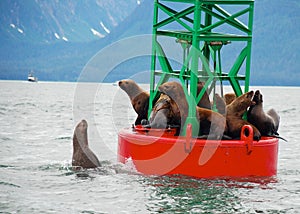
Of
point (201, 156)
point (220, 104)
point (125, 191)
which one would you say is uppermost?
point (220, 104)

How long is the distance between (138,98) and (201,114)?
2092mm

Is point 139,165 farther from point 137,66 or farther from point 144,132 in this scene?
point 137,66

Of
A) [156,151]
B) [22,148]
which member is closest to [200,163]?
[156,151]

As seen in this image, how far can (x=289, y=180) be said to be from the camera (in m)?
12.2

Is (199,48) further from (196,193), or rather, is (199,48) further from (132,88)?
(196,193)

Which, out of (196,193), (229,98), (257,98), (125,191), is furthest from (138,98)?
(196,193)

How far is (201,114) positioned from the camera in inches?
433

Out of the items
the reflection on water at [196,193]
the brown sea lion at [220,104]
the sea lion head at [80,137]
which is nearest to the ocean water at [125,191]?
the reflection on water at [196,193]

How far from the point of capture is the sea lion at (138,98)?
12.7m

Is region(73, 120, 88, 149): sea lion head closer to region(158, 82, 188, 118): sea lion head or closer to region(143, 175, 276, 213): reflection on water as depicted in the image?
region(143, 175, 276, 213): reflection on water

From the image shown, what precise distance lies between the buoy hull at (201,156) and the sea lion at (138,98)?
1.70 m

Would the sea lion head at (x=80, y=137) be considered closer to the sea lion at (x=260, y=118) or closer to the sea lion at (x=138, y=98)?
the sea lion at (x=138, y=98)

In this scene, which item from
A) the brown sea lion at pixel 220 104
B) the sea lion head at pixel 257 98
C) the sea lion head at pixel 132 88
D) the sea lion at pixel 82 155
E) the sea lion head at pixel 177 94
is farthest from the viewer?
the sea lion head at pixel 132 88

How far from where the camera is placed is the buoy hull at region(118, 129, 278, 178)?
10547mm
